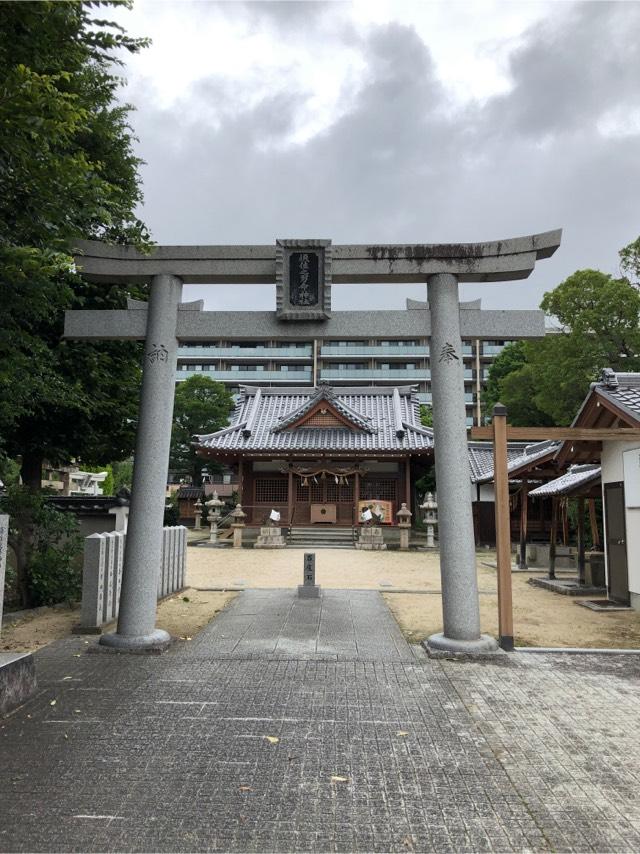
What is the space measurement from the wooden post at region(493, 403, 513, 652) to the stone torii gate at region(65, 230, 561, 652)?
256 millimetres

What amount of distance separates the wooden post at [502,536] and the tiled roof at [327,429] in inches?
728

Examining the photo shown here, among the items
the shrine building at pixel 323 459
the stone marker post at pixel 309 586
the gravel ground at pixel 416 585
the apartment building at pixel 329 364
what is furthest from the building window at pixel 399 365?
the stone marker post at pixel 309 586

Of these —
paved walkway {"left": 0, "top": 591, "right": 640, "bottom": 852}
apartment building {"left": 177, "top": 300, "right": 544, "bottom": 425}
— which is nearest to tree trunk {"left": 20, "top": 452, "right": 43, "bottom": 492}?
paved walkway {"left": 0, "top": 591, "right": 640, "bottom": 852}

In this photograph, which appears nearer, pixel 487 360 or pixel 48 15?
pixel 48 15

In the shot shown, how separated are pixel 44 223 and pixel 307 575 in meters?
7.69

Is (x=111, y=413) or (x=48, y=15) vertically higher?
(x=48, y=15)

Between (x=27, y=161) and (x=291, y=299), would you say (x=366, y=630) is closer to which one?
(x=291, y=299)

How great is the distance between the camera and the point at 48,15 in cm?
447

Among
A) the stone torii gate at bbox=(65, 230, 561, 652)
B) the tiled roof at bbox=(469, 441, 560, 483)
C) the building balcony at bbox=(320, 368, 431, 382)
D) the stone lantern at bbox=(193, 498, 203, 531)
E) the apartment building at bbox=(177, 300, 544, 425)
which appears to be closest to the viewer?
the stone torii gate at bbox=(65, 230, 561, 652)

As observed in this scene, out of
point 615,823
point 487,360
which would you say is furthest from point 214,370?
point 615,823

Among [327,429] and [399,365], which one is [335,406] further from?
[399,365]

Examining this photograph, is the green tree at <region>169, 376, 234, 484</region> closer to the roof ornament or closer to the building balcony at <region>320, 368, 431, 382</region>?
the building balcony at <region>320, 368, 431, 382</region>

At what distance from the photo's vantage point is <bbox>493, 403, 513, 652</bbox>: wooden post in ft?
22.2

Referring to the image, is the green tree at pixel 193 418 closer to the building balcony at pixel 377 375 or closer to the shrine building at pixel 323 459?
the shrine building at pixel 323 459
